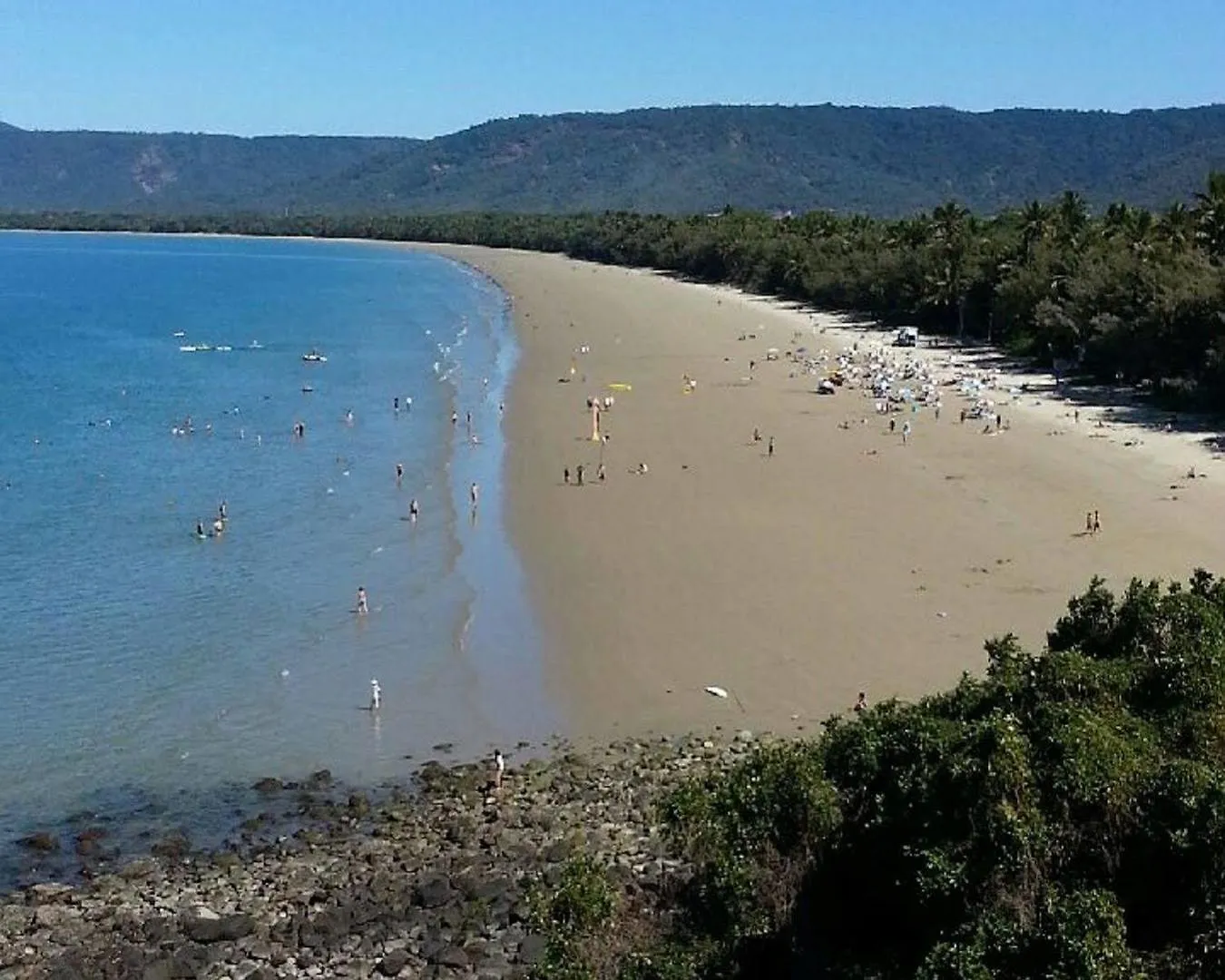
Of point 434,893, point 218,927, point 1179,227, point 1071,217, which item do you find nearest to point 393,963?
point 434,893

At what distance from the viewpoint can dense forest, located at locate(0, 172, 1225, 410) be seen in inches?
1726

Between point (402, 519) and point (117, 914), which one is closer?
point (117, 914)

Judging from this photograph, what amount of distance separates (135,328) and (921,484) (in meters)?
65.0

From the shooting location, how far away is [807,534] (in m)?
30.6


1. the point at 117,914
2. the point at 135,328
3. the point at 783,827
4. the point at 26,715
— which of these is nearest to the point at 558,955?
the point at 783,827

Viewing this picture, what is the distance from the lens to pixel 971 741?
10.2m

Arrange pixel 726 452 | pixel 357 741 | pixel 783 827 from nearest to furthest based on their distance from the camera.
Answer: pixel 783 827 < pixel 357 741 < pixel 726 452

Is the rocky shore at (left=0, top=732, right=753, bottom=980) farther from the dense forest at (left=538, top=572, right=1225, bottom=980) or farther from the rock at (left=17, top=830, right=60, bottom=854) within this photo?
the dense forest at (left=538, top=572, right=1225, bottom=980)

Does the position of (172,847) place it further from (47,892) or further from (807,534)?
(807,534)

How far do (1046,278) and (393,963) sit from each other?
165 feet

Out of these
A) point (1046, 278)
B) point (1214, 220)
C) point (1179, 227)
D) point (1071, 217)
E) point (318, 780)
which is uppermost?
point (1071, 217)

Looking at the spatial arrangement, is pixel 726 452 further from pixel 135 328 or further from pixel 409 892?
pixel 135 328

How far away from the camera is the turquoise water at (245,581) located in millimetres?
20141

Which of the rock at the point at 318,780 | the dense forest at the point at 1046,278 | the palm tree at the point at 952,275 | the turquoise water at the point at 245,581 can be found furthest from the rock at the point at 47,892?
the palm tree at the point at 952,275
